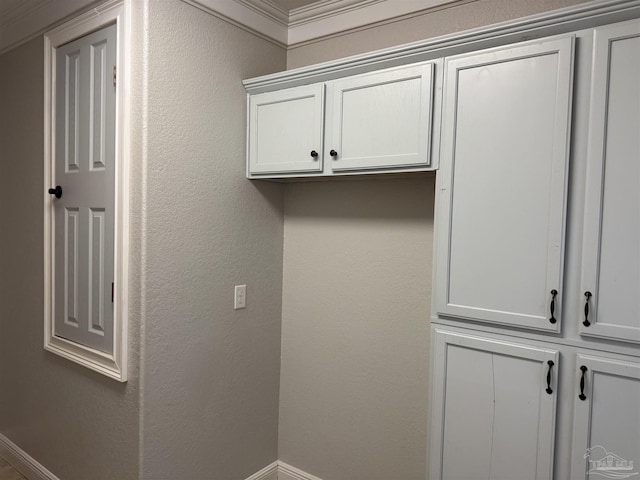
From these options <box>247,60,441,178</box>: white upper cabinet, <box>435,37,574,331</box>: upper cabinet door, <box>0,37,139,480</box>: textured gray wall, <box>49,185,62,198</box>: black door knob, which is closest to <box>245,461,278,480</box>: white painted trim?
<box>0,37,139,480</box>: textured gray wall

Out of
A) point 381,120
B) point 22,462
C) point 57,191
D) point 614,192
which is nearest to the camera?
point 614,192

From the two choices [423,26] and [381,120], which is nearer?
[381,120]

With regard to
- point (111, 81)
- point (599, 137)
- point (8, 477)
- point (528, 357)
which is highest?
point (111, 81)

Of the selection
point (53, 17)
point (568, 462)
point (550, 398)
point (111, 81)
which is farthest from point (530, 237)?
point (53, 17)

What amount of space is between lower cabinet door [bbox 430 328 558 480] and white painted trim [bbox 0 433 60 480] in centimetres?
203

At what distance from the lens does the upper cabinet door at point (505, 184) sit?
4.50ft

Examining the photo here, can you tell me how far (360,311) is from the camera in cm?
220

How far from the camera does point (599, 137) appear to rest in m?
1.30

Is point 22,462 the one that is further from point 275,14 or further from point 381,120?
point 275,14

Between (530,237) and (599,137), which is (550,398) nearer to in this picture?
(530,237)

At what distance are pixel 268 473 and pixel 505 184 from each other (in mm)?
2052

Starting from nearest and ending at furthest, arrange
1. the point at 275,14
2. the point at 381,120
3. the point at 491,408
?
the point at 491,408
the point at 381,120
the point at 275,14

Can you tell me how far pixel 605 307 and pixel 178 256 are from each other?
1.63 m
